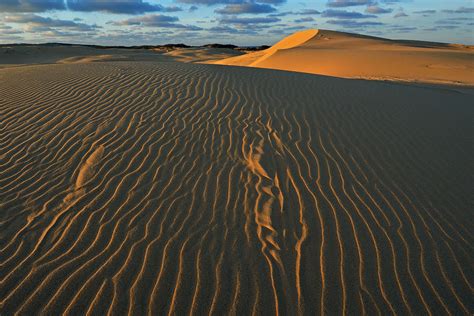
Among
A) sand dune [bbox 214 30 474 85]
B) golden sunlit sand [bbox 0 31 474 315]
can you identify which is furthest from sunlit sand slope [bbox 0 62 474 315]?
sand dune [bbox 214 30 474 85]

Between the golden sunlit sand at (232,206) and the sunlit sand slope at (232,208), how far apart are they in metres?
0.02

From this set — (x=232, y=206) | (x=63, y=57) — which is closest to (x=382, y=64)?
(x=232, y=206)

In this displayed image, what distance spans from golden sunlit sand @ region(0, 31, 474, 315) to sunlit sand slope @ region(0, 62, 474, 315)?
2 centimetres

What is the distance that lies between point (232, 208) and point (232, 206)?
0.14 feet

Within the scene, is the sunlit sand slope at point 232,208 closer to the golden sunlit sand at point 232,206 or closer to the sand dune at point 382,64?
the golden sunlit sand at point 232,206

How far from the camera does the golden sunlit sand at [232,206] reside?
10.1ft

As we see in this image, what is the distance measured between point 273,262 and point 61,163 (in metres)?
3.42

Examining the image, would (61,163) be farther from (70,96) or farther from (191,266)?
(70,96)

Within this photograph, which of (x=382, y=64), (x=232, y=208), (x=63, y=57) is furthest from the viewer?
(x=63, y=57)

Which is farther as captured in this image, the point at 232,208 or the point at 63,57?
the point at 63,57

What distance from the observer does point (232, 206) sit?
427 centimetres

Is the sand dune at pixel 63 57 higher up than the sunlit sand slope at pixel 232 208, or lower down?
lower down

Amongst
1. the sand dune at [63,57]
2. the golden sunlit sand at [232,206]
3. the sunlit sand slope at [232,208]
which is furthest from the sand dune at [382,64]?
the sand dune at [63,57]

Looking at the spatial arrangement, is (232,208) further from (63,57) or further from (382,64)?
(63,57)
